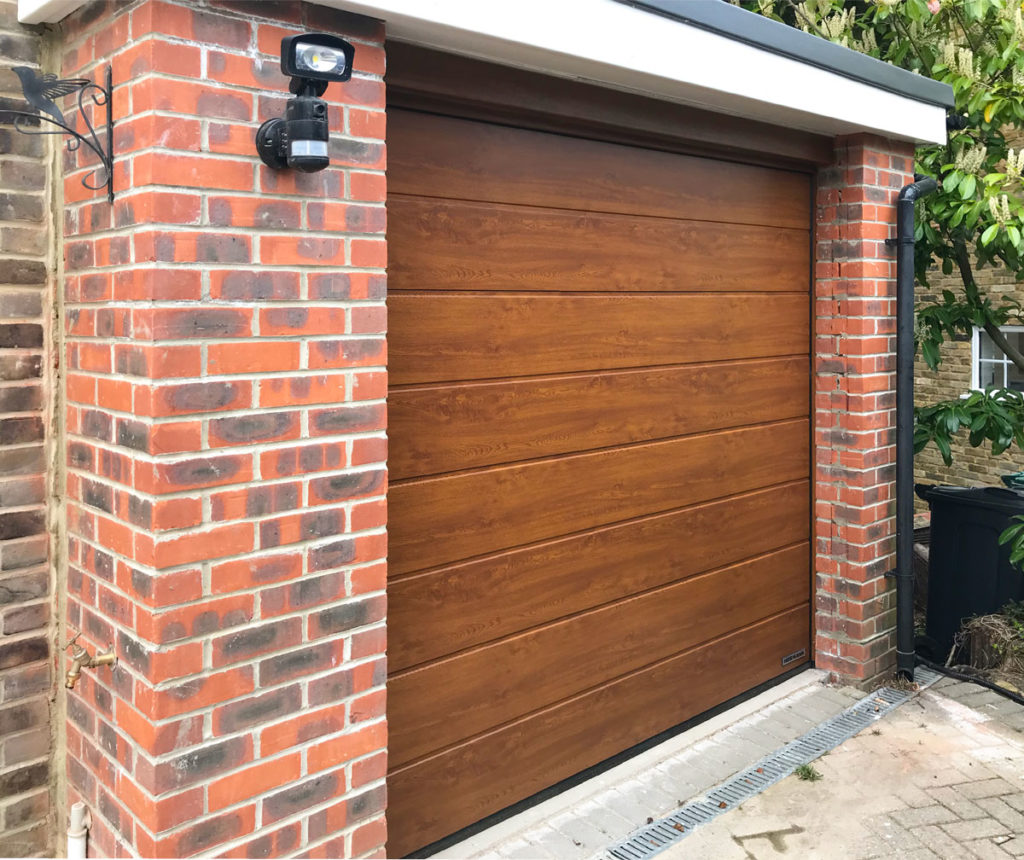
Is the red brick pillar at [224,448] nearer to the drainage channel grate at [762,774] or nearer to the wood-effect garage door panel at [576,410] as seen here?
the wood-effect garage door panel at [576,410]

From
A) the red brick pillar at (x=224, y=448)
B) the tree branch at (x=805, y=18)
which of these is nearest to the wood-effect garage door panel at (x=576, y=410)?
the red brick pillar at (x=224, y=448)

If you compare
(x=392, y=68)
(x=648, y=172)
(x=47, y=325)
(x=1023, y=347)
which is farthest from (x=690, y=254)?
(x=1023, y=347)

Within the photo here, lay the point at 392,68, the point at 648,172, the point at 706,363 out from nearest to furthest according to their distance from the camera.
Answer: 1. the point at 392,68
2. the point at 648,172
3. the point at 706,363

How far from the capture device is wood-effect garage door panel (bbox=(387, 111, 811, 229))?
293 centimetres

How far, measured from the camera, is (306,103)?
7.09ft

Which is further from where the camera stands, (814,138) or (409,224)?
(814,138)

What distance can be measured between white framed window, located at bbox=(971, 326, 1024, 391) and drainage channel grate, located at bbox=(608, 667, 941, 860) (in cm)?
551

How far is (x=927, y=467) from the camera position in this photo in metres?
9.52

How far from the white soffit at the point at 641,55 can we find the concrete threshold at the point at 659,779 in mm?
2554

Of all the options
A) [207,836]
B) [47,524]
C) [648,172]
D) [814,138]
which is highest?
[814,138]

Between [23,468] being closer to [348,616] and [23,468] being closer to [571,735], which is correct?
[348,616]

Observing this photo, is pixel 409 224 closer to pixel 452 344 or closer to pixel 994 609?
pixel 452 344

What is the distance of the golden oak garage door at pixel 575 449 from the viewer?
299 cm

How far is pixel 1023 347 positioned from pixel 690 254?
6617 mm
